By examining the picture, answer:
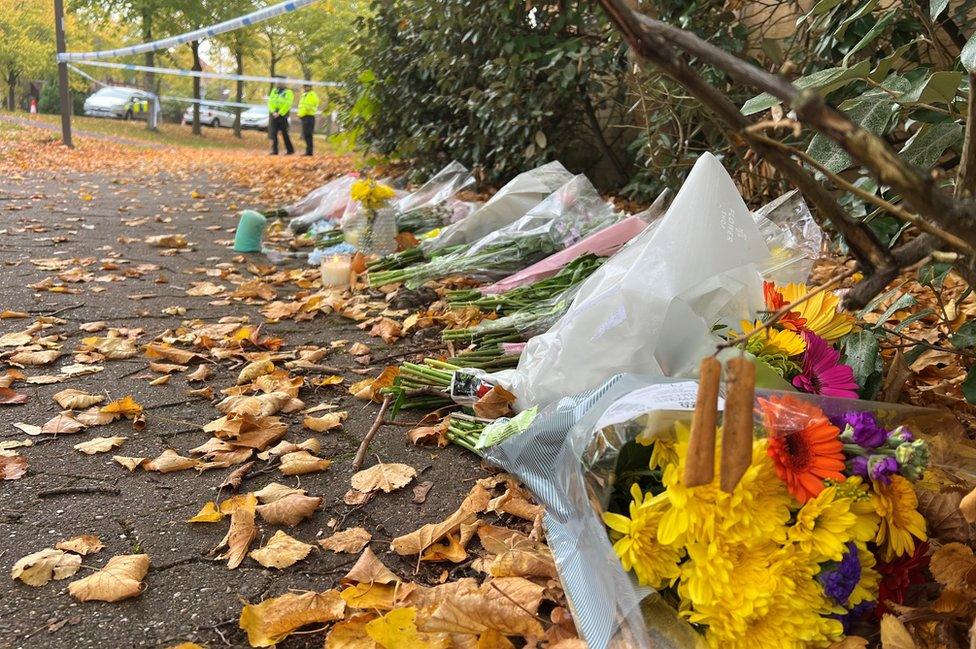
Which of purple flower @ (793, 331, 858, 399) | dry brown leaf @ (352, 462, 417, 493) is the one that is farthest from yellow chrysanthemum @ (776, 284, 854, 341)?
dry brown leaf @ (352, 462, 417, 493)

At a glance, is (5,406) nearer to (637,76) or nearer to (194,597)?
(194,597)

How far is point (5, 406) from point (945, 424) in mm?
2555

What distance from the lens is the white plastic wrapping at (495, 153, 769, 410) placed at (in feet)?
5.49

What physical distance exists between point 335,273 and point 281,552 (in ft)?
7.82

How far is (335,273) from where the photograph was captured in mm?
3717

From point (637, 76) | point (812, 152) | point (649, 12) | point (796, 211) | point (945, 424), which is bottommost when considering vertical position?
point (945, 424)

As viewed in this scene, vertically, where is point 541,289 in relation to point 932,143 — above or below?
below

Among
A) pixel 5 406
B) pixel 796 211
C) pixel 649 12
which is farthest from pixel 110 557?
pixel 649 12

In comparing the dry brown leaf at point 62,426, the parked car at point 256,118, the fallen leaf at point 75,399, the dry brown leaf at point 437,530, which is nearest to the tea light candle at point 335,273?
the fallen leaf at point 75,399

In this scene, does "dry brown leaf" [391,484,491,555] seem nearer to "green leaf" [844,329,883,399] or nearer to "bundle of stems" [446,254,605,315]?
"green leaf" [844,329,883,399]

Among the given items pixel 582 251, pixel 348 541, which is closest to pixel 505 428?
pixel 348 541

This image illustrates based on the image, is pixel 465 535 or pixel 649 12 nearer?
pixel 465 535

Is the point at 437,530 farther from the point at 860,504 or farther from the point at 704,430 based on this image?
the point at 704,430

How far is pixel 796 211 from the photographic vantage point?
2.34 m
